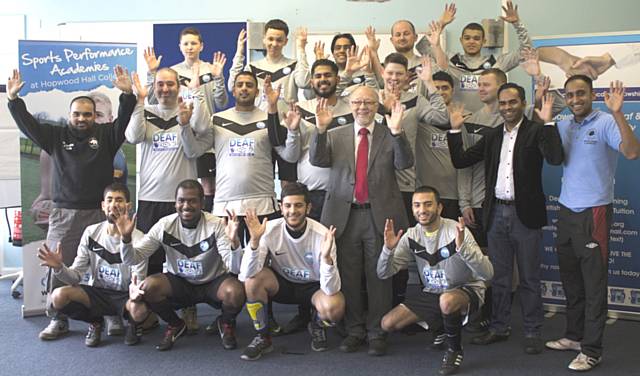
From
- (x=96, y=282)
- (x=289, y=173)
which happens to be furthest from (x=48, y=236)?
(x=289, y=173)

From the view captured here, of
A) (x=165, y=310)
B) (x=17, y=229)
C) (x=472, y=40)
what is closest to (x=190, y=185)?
(x=165, y=310)

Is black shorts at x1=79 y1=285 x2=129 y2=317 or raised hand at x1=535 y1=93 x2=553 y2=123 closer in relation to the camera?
raised hand at x1=535 y1=93 x2=553 y2=123

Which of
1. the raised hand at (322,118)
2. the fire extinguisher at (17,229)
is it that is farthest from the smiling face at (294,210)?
the fire extinguisher at (17,229)

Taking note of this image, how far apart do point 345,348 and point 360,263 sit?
54 cm

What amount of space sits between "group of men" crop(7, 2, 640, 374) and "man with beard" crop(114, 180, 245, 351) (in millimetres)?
13

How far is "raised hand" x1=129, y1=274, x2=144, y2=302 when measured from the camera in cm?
409

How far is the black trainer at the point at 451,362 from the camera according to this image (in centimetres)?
372

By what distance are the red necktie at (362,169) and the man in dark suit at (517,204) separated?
2.67ft

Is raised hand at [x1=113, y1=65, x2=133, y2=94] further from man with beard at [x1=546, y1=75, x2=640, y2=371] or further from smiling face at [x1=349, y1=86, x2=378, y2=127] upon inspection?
man with beard at [x1=546, y1=75, x2=640, y2=371]

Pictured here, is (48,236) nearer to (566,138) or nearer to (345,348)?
(345,348)

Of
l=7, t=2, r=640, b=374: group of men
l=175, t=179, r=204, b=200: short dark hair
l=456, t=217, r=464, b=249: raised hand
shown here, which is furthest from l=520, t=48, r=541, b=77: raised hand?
l=175, t=179, r=204, b=200: short dark hair

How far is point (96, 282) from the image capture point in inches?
172

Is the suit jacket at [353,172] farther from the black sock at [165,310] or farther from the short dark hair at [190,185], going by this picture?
the black sock at [165,310]

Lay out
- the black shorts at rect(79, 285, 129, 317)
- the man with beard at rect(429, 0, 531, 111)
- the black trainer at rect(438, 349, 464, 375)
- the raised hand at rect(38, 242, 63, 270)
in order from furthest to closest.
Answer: the man with beard at rect(429, 0, 531, 111)
the black shorts at rect(79, 285, 129, 317)
the raised hand at rect(38, 242, 63, 270)
the black trainer at rect(438, 349, 464, 375)
